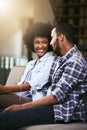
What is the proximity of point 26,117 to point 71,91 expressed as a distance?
31 centimetres

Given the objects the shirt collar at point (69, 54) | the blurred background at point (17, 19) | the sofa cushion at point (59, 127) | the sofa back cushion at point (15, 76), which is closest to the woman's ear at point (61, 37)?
the shirt collar at point (69, 54)

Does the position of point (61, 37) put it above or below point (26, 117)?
above

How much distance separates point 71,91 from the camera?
2.18 meters

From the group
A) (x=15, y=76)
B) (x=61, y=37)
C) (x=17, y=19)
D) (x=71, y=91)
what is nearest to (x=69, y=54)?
(x=61, y=37)

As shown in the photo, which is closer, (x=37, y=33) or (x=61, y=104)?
(x=61, y=104)

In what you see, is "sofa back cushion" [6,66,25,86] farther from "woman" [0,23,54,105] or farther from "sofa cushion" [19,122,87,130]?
"sofa cushion" [19,122,87,130]

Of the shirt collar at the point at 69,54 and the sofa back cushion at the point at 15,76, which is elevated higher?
the shirt collar at the point at 69,54

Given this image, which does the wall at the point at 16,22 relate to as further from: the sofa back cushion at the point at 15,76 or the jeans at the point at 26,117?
the jeans at the point at 26,117

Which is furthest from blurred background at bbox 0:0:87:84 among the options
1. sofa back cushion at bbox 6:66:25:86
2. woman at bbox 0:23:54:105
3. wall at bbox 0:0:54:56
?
woman at bbox 0:23:54:105

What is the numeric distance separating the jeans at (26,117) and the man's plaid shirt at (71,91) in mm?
51

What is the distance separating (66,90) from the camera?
216cm

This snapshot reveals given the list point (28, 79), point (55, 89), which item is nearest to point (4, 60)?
point (28, 79)

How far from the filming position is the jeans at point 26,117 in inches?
85.4

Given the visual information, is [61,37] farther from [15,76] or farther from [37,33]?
[15,76]
